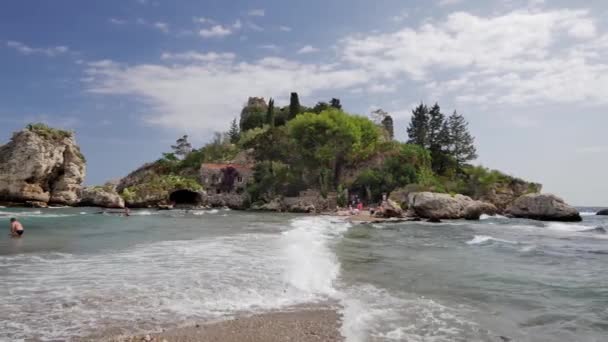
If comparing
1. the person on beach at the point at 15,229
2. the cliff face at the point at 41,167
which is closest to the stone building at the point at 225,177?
the cliff face at the point at 41,167

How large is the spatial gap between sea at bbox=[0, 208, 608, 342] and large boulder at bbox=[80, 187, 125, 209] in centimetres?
4669

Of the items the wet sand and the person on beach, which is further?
the person on beach

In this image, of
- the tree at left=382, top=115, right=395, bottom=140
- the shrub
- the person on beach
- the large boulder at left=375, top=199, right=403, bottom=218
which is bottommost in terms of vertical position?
the person on beach

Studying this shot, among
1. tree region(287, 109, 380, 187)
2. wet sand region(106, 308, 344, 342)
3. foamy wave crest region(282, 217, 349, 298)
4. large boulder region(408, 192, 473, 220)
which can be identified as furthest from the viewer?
tree region(287, 109, 380, 187)

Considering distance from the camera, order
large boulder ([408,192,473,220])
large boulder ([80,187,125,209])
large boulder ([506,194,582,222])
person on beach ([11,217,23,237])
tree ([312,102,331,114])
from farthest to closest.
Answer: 1. tree ([312,102,331,114])
2. large boulder ([80,187,125,209])
3. large boulder ([506,194,582,222])
4. large boulder ([408,192,473,220])
5. person on beach ([11,217,23,237])

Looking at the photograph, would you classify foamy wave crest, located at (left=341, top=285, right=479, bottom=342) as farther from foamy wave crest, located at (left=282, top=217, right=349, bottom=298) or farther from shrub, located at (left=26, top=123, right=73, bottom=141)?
shrub, located at (left=26, top=123, right=73, bottom=141)

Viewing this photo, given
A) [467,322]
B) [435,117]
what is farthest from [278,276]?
[435,117]

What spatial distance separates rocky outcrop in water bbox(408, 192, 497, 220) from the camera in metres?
43.2

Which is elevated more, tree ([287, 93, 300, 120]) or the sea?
tree ([287, 93, 300, 120])

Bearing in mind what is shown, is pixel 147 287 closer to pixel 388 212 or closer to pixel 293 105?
pixel 388 212

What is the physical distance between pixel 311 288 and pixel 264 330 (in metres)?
3.40

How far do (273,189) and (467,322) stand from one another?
190 feet

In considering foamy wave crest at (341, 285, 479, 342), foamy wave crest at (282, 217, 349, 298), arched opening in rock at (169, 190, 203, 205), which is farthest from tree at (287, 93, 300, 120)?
foamy wave crest at (341, 285, 479, 342)

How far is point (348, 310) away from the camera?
8.07 meters
